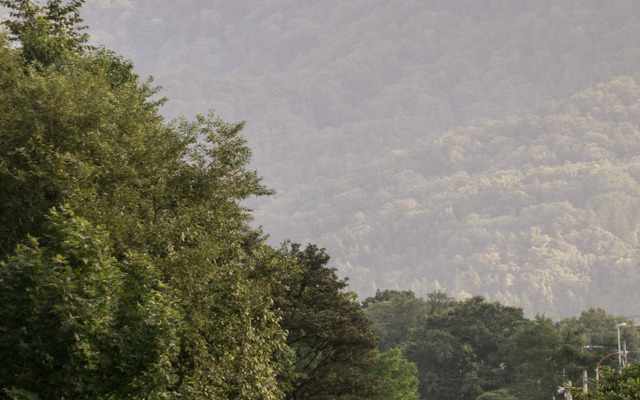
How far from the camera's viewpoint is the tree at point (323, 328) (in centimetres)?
3726

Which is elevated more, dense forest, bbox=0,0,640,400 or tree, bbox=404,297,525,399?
tree, bbox=404,297,525,399

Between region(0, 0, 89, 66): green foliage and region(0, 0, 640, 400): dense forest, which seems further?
region(0, 0, 89, 66): green foliage

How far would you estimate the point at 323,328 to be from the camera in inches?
1468

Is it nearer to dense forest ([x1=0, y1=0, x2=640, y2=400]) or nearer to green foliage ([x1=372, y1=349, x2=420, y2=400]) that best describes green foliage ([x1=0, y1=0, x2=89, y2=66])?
dense forest ([x1=0, y1=0, x2=640, y2=400])

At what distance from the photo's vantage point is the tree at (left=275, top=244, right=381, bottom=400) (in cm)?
3726

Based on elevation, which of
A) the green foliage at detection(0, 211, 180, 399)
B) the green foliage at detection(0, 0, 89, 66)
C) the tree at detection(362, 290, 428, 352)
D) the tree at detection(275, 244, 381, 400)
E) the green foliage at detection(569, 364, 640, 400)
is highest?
the tree at detection(362, 290, 428, 352)

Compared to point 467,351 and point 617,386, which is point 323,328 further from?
point 467,351

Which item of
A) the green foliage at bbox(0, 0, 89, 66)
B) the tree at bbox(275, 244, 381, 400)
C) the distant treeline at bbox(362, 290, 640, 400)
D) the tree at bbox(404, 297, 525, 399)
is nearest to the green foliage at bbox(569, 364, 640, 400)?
the tree at bbox(275, 244, 381, 400)

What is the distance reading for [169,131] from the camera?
964 inches

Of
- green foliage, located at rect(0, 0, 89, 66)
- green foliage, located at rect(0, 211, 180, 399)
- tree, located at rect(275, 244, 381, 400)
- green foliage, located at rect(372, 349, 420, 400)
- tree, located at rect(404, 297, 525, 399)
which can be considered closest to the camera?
green foliage, located at rect(0, 211, 180, 399)

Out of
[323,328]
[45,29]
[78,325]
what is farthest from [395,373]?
[78,325]

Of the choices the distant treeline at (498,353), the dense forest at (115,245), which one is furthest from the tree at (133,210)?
the distant treeline at (498,353)

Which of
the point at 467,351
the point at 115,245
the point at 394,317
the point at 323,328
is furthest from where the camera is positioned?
the point at 394,317

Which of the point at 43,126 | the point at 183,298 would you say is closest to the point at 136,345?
the point at 183,298
